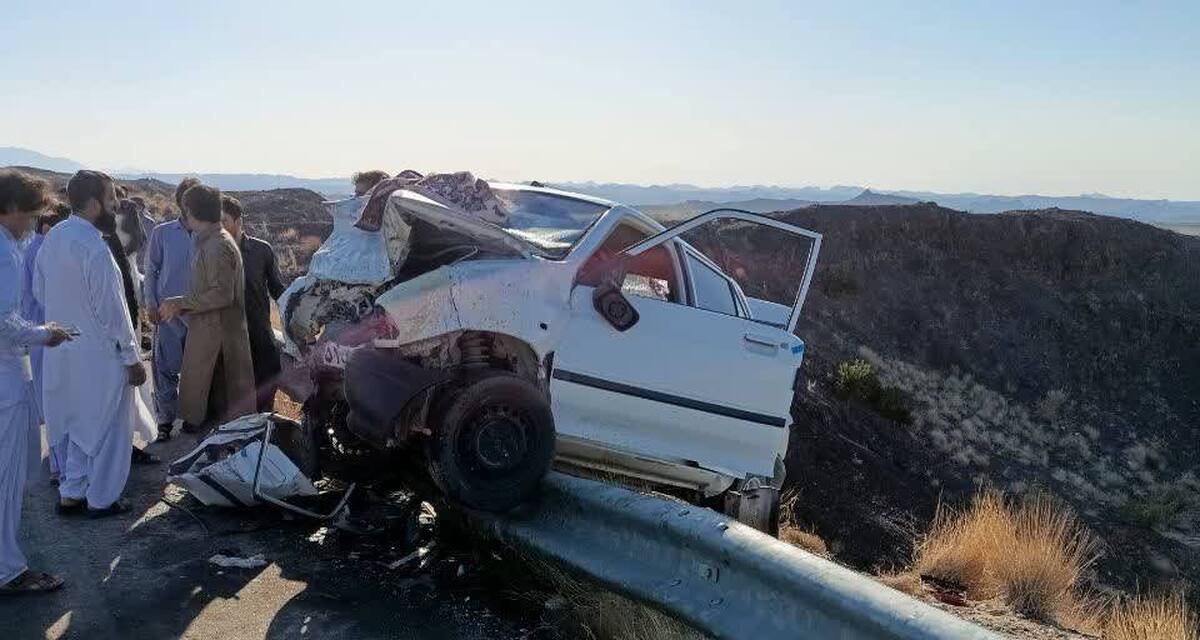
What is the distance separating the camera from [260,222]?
40125 millimetres

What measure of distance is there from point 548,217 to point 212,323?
8.12 ft

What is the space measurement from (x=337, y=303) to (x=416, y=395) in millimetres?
1338

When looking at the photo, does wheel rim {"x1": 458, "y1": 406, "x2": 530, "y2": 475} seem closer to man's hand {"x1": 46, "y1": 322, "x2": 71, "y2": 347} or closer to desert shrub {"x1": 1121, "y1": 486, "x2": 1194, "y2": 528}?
man's hand {"x1": 46, "y1": 322, "x2": 71, "y2": 347}

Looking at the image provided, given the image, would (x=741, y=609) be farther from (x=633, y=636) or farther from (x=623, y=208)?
(x=623, y=208)

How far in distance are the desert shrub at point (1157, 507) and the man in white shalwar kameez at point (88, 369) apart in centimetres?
2104

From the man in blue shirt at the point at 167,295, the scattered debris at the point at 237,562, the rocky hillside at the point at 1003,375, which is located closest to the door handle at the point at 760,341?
the scattered debris at the point at 237,562

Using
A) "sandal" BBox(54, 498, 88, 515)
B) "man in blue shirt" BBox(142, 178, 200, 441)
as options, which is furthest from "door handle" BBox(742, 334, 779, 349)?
"man in blue shirt" BBox(142, 178, 200, 441)

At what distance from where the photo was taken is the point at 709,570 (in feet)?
12.0

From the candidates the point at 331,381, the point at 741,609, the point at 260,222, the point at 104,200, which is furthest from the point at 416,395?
the point at 260,222

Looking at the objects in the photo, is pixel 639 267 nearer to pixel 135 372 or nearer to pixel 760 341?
pixel 760 341

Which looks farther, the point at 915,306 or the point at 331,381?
the point at 915,306

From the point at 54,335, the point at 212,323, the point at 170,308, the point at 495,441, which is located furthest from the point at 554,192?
the point at 54,335

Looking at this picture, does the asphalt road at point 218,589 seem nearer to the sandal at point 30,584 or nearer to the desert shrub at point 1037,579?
the sandal at point 30,584

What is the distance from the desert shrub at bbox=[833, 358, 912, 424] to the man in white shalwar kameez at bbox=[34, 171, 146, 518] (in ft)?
66.5
